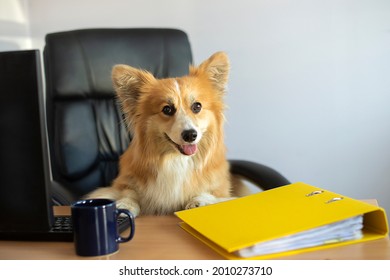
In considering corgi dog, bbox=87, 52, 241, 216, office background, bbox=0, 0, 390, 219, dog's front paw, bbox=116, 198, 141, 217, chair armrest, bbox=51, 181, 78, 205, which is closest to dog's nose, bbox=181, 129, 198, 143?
corgi dog, bbox=87, 52, 241, 216

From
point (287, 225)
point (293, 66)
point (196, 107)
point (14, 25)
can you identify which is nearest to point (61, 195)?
point (196, 107)

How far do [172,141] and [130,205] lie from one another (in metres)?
0.25

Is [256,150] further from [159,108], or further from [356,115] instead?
[159,108]

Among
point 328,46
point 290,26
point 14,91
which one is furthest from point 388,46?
point 14,91

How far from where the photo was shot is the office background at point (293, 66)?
2.27 metres

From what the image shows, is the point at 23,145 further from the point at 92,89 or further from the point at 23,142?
the point at 92,89

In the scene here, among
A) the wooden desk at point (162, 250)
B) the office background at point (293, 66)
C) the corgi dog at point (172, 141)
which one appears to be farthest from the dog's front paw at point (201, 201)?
the office background at point (293, 66)

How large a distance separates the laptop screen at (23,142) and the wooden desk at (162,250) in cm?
9

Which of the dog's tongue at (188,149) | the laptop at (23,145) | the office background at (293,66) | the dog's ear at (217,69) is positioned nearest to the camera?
the laptop at (23,145)

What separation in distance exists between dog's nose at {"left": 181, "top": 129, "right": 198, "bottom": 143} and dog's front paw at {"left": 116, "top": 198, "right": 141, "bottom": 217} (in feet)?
0.82

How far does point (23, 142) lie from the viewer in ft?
2.79

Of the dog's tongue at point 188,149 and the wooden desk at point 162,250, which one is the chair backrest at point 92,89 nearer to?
the dog's tongue at point 188,149

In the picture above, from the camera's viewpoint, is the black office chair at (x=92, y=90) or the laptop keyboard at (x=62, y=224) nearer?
the laptop keyboard at (x=62, y=224)

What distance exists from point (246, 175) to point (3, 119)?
3.30 feet
